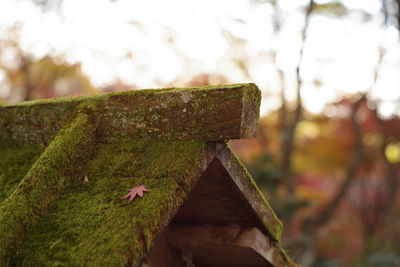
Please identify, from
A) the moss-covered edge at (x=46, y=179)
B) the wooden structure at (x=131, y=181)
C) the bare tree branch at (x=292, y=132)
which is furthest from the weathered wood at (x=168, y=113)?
the bare tree branch at (x=292, y=132)

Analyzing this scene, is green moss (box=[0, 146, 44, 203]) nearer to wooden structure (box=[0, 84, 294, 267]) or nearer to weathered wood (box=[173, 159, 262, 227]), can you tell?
wooden structure (box=[0, 84, 294, 267])

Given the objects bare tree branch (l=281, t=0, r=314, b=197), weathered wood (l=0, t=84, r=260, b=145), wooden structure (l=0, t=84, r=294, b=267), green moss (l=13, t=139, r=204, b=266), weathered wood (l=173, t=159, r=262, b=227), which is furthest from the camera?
bare tree branch (l=281, t=0, r=314, b=197)

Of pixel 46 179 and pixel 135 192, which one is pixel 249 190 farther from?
pixel 46 179

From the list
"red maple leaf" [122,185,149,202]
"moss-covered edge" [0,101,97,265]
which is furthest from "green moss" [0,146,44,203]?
"red maple leaf" [122,185,149,202]

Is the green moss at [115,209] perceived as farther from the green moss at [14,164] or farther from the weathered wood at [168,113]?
the green moss at [14,164]

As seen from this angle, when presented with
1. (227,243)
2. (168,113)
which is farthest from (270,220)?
(168,113)
